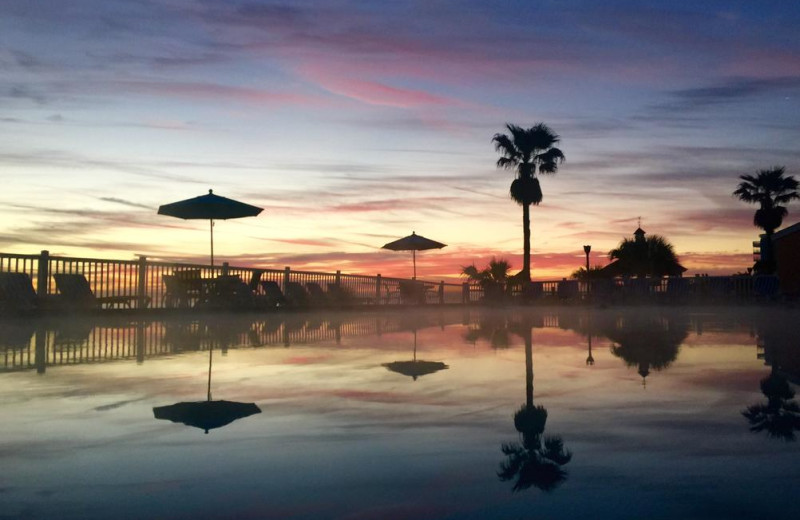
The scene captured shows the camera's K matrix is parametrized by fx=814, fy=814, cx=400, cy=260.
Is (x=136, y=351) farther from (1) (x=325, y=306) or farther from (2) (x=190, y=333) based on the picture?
(1) (x=325, y=306)

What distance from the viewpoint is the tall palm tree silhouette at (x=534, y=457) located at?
330 cm

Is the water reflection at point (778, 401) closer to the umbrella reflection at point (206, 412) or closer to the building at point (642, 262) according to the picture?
the umbrella reflection at point (206, 412)

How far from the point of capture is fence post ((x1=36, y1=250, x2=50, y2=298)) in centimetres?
1830

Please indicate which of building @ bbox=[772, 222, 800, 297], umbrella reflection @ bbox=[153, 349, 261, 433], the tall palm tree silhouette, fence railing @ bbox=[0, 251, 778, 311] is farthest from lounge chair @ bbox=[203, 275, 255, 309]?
building @ bbox=[772, 222, 800, 297]

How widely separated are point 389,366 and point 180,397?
2634mm

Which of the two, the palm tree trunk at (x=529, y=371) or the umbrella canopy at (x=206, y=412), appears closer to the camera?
the umbrella canopy at (x=206, y=412)

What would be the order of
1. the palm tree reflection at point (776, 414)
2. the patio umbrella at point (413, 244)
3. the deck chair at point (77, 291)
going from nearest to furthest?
the palm tree reflection at point (776, 414) → the deck chair at point (77, 291) → the patio umbrella at point (413, 244)

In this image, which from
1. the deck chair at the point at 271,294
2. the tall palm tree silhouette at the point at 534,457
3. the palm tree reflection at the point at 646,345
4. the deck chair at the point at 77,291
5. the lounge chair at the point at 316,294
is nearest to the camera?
the tall palm tree silhouette at the point at 534,457

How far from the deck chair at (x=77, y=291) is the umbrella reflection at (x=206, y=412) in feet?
44.4

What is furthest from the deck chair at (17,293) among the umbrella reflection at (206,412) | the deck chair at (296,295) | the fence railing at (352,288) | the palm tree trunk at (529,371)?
the umbrella reflection at (206,412)

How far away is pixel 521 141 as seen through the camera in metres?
44.1

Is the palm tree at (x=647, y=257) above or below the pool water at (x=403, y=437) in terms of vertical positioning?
above

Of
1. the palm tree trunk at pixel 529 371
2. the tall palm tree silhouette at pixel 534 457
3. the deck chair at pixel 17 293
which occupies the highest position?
the deck chair at pixel 17 293

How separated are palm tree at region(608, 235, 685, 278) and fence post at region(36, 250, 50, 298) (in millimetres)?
40279
